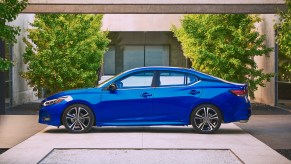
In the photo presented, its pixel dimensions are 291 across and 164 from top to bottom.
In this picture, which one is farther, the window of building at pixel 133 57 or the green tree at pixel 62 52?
the window of building at pixel 133 57

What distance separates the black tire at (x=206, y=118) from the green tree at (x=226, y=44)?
32.5 feet

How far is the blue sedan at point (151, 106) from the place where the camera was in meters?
15.3

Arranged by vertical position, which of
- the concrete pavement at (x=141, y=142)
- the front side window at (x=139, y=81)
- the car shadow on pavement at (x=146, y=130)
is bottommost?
the concrete pavement at (x=141, y=142)

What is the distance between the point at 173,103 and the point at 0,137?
3983 millimetres

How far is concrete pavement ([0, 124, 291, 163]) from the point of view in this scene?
1138cm

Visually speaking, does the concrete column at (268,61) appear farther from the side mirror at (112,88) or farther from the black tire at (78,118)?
the black tire at (78,118)

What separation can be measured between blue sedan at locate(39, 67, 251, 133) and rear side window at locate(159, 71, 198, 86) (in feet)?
0.50

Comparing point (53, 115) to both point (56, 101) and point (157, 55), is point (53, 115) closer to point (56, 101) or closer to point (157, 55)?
point (56, 101)

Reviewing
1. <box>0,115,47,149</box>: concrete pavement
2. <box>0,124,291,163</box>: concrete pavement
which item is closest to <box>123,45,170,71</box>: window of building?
<box>0,115,47,149</box>: concrete pavement

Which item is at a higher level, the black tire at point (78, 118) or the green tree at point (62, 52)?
the green tree at point (62, 52)

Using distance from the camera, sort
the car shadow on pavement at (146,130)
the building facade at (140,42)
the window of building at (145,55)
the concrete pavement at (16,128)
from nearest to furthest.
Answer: the concrete pavement at (16,128) < the car shadow on pavement at (146,130) < the building facade at (140,42) < the window of building at (145,55)

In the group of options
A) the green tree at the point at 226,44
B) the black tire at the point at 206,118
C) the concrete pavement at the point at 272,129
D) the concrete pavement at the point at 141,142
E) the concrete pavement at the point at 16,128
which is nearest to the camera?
the concrete pavement at the point at 141,142

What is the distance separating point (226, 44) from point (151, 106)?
34.9 feet

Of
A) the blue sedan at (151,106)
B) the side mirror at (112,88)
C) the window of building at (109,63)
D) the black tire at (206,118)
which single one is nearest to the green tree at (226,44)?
the blue sedan at (151,106)
